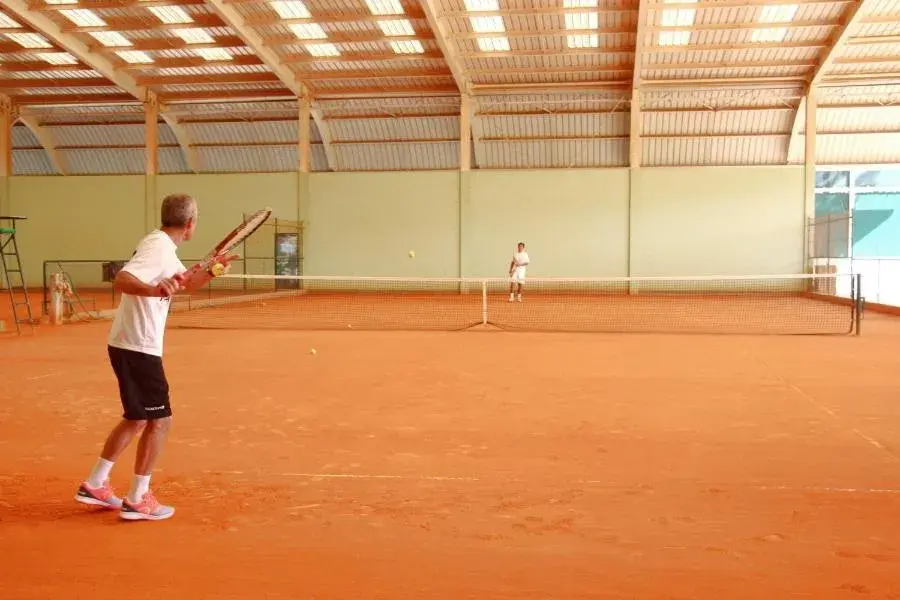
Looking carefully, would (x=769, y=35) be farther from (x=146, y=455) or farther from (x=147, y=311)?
(x=146, y=455)

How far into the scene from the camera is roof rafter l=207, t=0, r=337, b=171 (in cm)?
1998

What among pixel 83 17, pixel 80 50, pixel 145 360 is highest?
pixel 83 17

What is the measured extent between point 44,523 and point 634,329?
433 inches

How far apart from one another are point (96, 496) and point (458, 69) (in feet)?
68.7

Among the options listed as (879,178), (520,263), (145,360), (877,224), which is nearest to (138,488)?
(145,360)

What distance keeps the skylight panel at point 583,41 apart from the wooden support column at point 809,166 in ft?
22.5

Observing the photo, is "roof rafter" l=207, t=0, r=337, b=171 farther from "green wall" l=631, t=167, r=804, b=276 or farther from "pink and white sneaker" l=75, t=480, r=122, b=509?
"pink and white sneaker" l=75, t=480, r=122, b=509

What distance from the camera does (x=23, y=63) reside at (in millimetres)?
24562

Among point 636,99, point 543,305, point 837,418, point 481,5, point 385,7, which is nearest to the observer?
point 837,418

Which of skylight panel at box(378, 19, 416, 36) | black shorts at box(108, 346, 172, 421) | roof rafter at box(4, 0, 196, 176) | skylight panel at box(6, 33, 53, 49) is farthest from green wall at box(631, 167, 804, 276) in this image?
black shorts at box(108, 346, 172, 421)

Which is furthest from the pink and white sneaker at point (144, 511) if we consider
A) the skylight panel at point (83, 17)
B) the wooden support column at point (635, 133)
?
the wooden support column at point (635, 133)

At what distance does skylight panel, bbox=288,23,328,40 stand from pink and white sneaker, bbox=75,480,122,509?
1932 cm

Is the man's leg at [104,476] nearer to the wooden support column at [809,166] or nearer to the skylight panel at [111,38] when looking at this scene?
the skylight panel at [111,38]

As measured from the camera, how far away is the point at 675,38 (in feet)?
70.8
